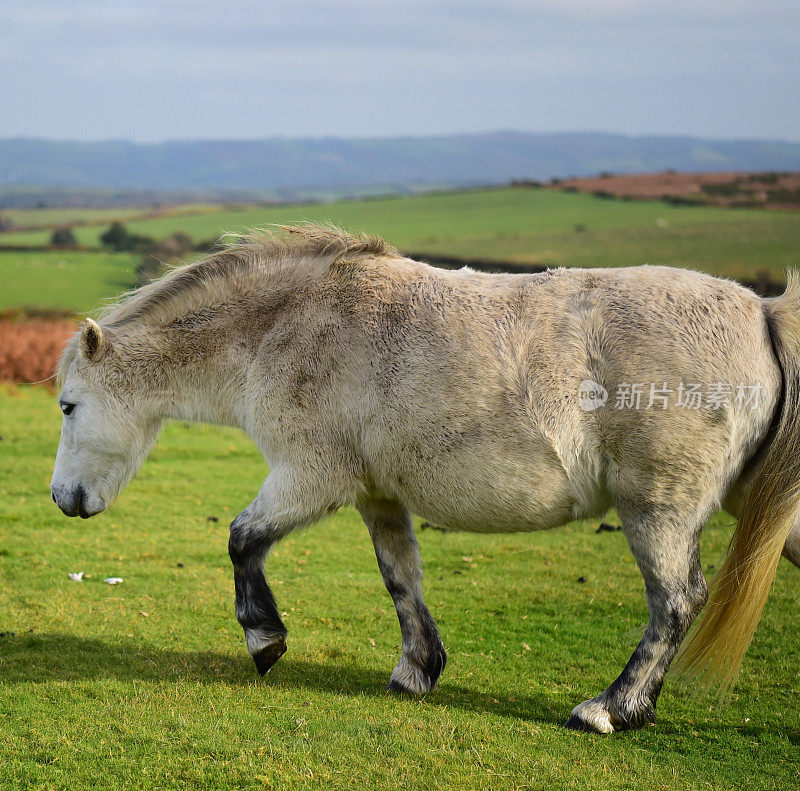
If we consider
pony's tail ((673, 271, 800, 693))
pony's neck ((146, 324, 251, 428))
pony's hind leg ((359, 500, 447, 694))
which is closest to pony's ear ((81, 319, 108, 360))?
pony's neck ((146, 324, 251, 428))

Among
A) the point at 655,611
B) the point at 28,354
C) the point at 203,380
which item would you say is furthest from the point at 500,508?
the point at 28,354

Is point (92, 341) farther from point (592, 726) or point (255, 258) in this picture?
point (592, 726)

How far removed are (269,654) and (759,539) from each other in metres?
3.03

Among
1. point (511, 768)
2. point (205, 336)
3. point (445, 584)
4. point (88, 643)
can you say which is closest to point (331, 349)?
point (205, 336)

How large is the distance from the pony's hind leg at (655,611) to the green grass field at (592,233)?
615 inches

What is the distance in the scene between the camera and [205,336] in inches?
222

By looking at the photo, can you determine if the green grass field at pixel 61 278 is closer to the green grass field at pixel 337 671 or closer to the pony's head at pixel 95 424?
the green grass field at pixel 337 671

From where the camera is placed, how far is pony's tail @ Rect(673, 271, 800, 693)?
4719mm

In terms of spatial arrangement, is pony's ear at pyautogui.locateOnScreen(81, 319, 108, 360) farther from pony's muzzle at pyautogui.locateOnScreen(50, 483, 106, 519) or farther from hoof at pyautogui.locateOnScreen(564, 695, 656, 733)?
hoof at pyautogui.locateOnScreen(564, 695, 656, 733)

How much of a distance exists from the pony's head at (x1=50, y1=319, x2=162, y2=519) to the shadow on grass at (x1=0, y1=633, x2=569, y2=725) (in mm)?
1048

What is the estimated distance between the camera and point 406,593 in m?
5.64

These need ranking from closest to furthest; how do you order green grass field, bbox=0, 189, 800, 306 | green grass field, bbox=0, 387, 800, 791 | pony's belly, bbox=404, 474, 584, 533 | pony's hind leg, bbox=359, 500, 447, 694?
green grass field, bbox=0, 387, 800, 791, pony's belly, bbox=404, 474, 584, 533, pony's hind leg, bbox=359, 500, 447, 694, green grass field, bbox=0, 189, 800, 306

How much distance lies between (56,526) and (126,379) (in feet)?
15.0

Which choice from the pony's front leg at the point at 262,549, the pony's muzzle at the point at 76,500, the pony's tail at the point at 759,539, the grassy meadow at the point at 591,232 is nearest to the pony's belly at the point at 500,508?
the pony's front leg at the point at 262,549
